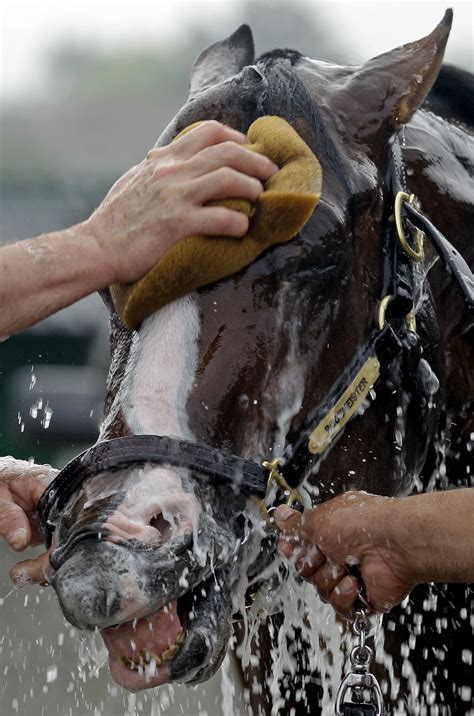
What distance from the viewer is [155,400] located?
2227mm

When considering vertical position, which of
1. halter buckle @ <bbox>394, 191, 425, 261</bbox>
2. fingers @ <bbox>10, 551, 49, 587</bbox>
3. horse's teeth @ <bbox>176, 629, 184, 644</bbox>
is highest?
halter buckle @ <bbox>394, 191, 425, 261</bbox>

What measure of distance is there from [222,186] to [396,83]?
0.61 meters

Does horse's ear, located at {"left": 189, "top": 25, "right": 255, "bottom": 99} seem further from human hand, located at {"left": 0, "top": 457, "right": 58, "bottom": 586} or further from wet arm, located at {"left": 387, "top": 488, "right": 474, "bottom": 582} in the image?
wet arm, located at {"left": 387, "top": 488, "right": 474, "bottom": 582}

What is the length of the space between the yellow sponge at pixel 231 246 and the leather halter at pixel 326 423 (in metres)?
0.33

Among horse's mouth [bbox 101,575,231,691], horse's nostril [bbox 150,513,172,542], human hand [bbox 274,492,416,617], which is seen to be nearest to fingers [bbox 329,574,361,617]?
human hand [bbox 274,492,416,617]

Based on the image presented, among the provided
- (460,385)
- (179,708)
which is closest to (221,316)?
(460,385)

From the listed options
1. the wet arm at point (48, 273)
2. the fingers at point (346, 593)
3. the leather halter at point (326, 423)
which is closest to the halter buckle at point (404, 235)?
the leather halter at point (326, 423)

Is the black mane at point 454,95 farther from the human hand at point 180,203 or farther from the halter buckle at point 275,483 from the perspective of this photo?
the halter buckle at point 275,483

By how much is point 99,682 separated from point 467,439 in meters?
3.51

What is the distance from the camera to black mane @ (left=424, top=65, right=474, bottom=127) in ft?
11.3

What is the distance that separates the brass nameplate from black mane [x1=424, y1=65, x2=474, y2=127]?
1209 millimetres

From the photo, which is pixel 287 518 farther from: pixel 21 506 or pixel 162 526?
pixel 21 506

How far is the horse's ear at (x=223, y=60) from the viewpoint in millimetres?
3016

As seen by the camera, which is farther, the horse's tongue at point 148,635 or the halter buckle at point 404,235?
the halter buckle at point 404,235
